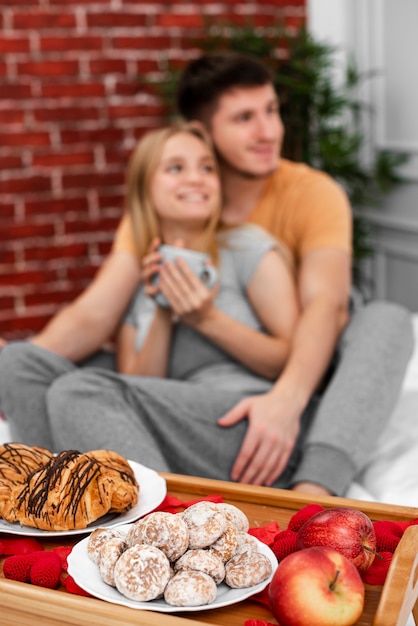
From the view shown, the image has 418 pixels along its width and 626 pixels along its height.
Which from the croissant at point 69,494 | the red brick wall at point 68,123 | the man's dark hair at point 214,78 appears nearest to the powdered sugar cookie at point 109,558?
the croissant at point 69,494

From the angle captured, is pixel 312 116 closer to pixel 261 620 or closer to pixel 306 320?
pixel 306 320

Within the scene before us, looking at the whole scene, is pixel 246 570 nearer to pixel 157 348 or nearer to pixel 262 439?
pixel 262 439

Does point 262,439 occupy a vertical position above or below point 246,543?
below

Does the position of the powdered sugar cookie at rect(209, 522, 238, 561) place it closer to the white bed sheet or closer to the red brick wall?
the white bed sheet

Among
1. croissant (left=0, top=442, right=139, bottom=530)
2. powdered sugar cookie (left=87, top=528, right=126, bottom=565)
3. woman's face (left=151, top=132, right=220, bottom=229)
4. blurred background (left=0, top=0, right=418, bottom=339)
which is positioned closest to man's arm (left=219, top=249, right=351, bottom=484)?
woman's face (left=151, top=132, right=220, bottom=229)

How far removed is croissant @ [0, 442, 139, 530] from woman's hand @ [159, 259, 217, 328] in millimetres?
756

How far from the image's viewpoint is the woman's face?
72.5 inches

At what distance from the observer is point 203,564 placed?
2.62ft

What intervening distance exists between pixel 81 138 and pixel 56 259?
1.43ft

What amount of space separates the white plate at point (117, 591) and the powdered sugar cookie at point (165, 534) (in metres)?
0.05

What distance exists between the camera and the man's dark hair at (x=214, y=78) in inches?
80.4

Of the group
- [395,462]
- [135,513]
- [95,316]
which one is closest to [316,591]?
[135,513]

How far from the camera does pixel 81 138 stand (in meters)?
2.98

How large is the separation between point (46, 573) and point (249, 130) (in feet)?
4.50
